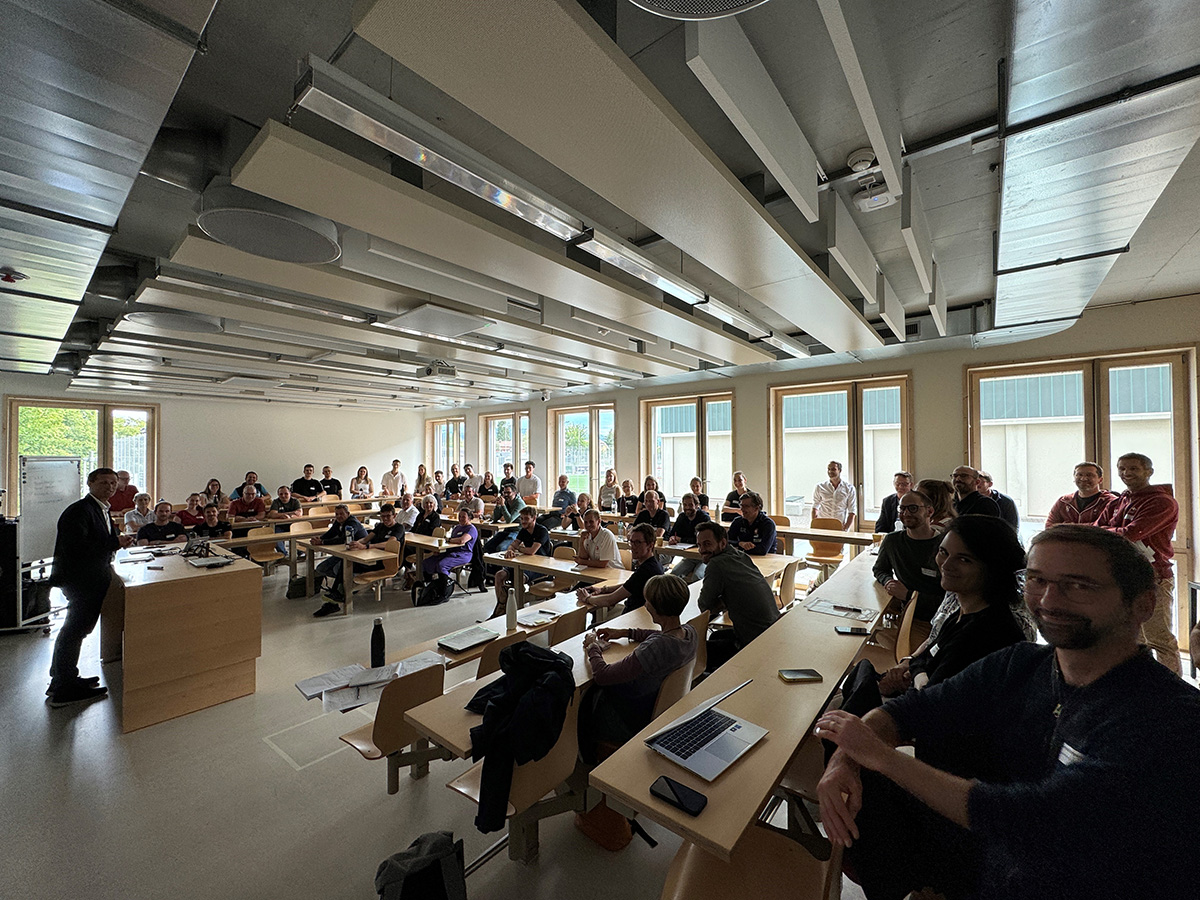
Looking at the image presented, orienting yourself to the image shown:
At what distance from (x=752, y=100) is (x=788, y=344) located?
433 cm

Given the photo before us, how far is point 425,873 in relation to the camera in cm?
163

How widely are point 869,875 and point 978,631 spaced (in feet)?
2.79

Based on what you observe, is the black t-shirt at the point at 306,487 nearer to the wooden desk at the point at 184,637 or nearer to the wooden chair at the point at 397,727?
the wooden desk at the point at 184,637

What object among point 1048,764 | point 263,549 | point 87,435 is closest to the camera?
point 1048,764

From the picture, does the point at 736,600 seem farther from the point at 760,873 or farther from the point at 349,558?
the point at 349,558

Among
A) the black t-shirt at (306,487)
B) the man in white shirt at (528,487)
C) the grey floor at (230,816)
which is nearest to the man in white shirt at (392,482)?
the black t-shirt at (306,487)

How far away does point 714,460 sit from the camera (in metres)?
8.84

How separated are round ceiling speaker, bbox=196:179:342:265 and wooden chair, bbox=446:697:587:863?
2.76 metres

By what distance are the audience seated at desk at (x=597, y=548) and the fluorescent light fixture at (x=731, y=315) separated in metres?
2.21

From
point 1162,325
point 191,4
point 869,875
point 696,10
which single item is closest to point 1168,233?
point 1162,325

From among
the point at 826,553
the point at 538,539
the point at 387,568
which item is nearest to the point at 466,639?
the point at 538,539

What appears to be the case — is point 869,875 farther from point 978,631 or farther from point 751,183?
point 751,183

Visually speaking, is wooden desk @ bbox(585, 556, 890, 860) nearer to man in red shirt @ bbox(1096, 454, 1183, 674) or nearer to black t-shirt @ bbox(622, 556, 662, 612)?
black t-shirt @ bbox(622, 556, 662, 612)

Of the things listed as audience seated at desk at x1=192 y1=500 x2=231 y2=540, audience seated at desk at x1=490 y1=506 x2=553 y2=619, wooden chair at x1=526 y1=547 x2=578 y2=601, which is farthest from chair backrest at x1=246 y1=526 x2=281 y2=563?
wooden chair at x1=526 y1=547 x2=578 y2=601
